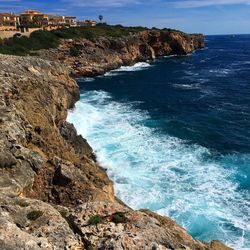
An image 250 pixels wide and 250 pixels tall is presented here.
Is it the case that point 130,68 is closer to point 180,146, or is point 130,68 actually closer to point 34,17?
point 34,17

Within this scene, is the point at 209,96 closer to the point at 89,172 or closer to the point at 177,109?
the point at 177,109

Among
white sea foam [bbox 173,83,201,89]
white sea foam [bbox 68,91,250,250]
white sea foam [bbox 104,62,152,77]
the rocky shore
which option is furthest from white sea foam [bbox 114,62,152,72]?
the rocky shore

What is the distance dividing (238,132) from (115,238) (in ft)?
130

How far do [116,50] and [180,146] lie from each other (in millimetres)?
77410

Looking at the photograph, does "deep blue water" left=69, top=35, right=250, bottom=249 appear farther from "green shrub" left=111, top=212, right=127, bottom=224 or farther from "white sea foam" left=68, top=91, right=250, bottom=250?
"green shrub" left=111, top=212, right=127, bottom=224

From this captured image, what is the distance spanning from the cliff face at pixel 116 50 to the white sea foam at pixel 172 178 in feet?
149

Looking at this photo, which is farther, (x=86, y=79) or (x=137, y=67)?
(x=137, y=67)

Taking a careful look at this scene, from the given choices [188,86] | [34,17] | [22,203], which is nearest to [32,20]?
[34,17]

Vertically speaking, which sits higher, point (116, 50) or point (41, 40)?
point (41, 40)

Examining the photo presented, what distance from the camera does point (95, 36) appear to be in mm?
117375

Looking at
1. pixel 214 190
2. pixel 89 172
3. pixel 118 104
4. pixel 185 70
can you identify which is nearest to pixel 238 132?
pixel 214 190

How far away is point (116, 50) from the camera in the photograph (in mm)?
116438

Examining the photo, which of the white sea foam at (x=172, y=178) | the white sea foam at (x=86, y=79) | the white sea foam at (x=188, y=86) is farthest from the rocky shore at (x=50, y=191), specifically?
the white sea foam at (x=188, y=86)

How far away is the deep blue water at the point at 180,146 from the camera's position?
3038 cm
